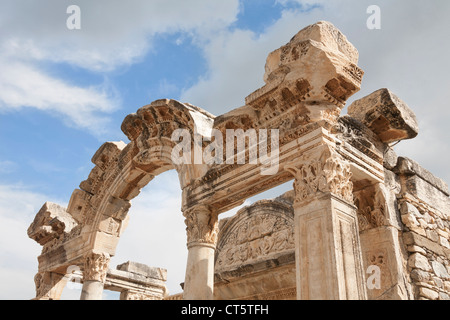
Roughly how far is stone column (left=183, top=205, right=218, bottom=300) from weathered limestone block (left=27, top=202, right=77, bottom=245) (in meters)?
5.13

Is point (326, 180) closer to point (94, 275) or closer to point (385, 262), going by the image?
point (385, 262)

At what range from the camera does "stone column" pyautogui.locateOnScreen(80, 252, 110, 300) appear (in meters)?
7.89

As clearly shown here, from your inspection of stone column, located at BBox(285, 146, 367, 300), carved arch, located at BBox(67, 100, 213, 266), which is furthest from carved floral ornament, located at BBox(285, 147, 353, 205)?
carved arch, located at BBox(67, 100, 213, 266)

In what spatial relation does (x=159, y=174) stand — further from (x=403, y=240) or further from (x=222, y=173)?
(x=403, y=240)

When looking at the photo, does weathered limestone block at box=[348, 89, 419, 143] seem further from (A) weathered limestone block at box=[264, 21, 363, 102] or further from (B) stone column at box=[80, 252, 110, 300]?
(B) stone column at box=[80, 252, 110, 300]

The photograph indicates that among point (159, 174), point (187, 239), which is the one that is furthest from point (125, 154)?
point (187, 239)

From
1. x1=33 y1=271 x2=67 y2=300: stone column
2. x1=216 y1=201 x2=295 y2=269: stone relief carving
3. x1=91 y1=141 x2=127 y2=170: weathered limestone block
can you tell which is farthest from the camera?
x1=33 y1=271 x2=67 y2=300: stone column

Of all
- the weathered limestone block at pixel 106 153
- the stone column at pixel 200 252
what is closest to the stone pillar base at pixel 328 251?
the stone column at pixel 200 252

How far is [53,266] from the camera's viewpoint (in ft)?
31.1

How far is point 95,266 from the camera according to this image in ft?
26.5

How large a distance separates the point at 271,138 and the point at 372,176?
1.40 metres

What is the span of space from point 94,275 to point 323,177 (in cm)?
547

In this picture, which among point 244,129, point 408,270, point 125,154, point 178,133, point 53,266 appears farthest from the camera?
point 53,266

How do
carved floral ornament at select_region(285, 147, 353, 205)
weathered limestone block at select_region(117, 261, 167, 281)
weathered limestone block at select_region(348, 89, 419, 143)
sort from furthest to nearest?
weathered limestone block at select_region(117, 261, 167, 281), weathered limestone block at select_region(348, 89, 419, 143), carved floral ornament at select_region(285, 147, 353, 205)
